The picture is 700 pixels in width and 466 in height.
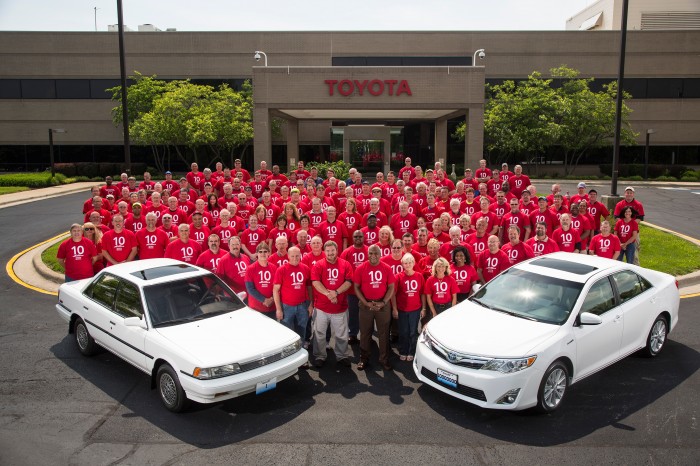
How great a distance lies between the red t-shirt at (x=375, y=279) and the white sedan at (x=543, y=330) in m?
0.87

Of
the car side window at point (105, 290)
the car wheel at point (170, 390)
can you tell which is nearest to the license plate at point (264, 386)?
the car wheel at point (170, 390)

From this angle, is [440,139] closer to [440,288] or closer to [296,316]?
[440,288]

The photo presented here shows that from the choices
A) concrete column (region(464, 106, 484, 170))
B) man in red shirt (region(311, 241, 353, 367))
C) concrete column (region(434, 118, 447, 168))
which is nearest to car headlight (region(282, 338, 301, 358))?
man in red shirt (region(311, 241, 353, 367))

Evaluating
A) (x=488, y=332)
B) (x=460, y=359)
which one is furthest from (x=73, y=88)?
(x=460, y=359)

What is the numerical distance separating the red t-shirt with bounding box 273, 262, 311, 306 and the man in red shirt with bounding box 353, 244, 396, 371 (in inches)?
29.4

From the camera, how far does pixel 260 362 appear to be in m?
6.42

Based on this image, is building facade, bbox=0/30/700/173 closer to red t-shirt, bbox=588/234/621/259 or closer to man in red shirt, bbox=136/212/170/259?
red t-shirt, bbox=588/234/621/259

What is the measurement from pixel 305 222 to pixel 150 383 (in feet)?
11.7

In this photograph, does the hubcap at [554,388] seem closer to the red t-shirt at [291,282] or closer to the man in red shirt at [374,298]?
the man in red shirt at [374,298]

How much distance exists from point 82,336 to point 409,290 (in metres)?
4.80

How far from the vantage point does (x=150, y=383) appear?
279 inches

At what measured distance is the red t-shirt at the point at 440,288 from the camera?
311 inches

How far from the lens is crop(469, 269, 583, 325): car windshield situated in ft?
22.5

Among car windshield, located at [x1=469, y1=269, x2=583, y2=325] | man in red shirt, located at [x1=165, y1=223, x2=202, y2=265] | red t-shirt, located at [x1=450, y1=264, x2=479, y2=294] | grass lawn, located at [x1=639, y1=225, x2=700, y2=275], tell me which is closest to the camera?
car windshield, located at [x1=469, y1=269, x2=583, y2=325]
